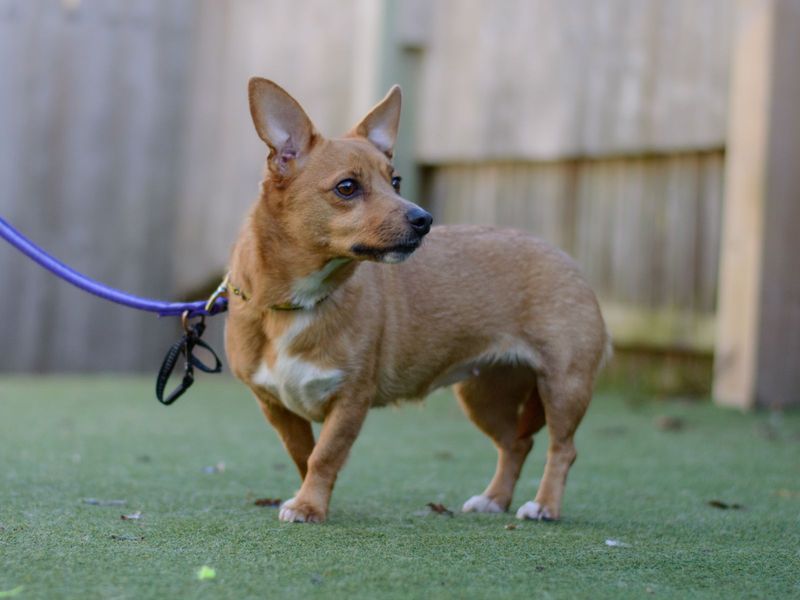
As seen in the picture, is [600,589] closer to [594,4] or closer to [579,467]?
[579,467]

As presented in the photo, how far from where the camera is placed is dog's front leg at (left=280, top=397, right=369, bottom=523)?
3.48 meters

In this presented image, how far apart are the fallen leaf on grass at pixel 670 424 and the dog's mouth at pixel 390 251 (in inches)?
117

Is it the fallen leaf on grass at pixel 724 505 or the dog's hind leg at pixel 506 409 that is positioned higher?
the dog's hind leg at pixel 506 409

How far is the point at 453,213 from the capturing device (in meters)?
8.33

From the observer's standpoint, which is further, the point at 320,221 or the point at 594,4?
the point at 594,4

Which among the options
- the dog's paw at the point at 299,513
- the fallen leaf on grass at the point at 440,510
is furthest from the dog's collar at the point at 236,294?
the fallen leaf on grass at the point at 440,510

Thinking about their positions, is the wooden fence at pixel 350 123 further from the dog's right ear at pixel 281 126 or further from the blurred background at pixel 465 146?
the dog's right ear at pixel 281 126

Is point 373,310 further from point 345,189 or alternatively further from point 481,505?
point 481,505

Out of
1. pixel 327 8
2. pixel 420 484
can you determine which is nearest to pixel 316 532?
pixel 420 484

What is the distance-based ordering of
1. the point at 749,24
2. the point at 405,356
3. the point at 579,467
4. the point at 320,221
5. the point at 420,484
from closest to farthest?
the point at 320,221 → the point at 405,356 → the point at 420,484 → the point at 579,467 → the point at 749,24

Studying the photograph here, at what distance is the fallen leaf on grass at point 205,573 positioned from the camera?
8.60 feet

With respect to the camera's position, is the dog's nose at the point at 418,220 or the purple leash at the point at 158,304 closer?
the dog's nose at the point at 418,220

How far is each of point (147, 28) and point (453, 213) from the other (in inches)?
116

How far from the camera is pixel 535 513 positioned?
3.76 m
